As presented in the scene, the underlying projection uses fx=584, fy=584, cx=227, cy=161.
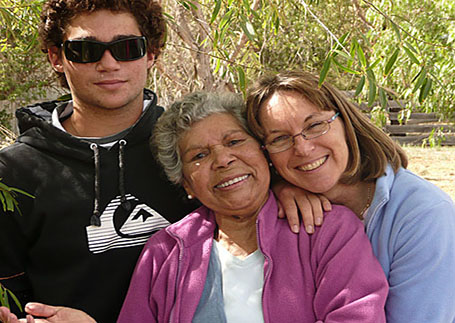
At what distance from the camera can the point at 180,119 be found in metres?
2.31

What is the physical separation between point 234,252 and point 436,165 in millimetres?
9016

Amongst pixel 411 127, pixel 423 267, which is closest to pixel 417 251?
pixel 423 267

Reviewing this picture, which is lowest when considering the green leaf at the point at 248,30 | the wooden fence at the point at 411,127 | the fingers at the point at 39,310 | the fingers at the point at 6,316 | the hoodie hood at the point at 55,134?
the wooden fence at the point at 411,127

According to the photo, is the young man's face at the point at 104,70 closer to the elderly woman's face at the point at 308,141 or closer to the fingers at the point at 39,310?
the elderly woman's face at the point at 308,141

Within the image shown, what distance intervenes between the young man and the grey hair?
0.36ft

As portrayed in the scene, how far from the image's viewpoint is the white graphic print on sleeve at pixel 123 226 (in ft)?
7.39

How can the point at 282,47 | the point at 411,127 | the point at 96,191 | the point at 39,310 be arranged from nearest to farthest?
the point at 39,310 → the point at 96,191 → the point at 282,47 → the point at 411,127

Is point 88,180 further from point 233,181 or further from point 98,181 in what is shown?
point 233,181

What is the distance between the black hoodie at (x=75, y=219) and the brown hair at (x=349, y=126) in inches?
21.8

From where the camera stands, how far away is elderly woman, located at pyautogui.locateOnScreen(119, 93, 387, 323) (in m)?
1.91

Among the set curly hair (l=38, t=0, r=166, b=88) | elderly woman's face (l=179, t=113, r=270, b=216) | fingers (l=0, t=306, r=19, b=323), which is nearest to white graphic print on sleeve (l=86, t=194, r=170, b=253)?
elderly woman's face (l=179, t=113, r=270, b=216)

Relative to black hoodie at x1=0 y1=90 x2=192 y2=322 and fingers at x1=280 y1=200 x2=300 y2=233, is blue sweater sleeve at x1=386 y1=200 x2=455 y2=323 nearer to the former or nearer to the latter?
fingers at x1=280 y1=200 x2=300 y2=233

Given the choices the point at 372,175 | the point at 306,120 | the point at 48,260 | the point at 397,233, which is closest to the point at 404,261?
the point at 397,233

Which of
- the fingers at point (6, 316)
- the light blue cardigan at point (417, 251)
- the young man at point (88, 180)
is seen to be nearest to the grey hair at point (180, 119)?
the young man at point (88, 180)
